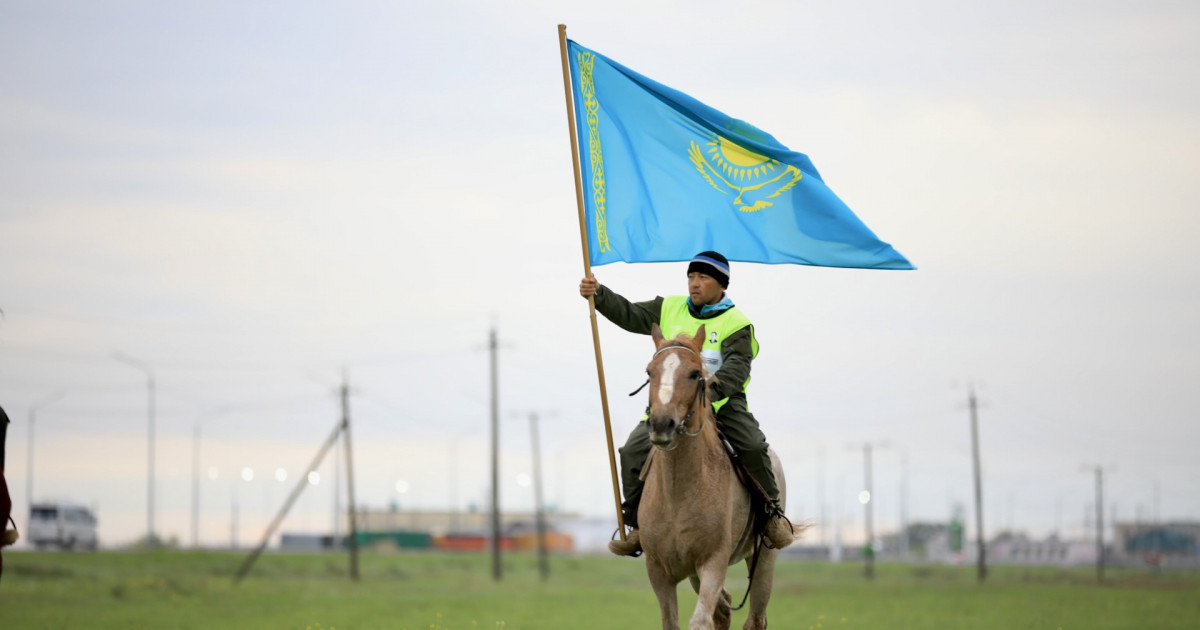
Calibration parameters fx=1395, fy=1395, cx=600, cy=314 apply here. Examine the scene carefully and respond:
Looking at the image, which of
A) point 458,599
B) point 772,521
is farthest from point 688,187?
point 458,599

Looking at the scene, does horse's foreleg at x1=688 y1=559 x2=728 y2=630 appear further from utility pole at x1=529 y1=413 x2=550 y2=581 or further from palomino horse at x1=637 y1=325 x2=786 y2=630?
utility pole at x1=529 y1=413 x2=550 y2=581

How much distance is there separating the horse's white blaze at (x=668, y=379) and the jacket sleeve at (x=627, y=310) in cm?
223

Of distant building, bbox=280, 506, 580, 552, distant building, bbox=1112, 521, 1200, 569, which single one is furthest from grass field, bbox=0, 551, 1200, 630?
distant building, bbox=1112, 521, 1200, 569

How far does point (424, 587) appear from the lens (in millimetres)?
61156

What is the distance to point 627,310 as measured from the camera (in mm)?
13938

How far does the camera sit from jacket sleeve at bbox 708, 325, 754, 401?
12820 mm

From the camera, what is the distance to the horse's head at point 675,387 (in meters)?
11.1

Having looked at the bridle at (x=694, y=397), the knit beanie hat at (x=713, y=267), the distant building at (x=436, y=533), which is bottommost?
the distant building at (x=436, y=533)

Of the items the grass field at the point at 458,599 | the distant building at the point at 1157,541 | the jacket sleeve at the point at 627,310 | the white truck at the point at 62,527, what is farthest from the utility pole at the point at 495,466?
the distant building at the point at 1157,541

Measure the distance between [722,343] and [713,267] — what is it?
79 centimetres

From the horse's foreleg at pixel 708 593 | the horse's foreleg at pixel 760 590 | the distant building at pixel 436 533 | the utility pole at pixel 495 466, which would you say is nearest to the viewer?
the horse's foreleg at pixel 708 593

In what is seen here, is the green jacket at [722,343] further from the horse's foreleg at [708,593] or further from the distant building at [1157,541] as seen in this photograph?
the distant building at [1157,541]

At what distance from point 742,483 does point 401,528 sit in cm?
17806

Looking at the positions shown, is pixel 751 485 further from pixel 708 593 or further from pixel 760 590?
pixel 760 590
